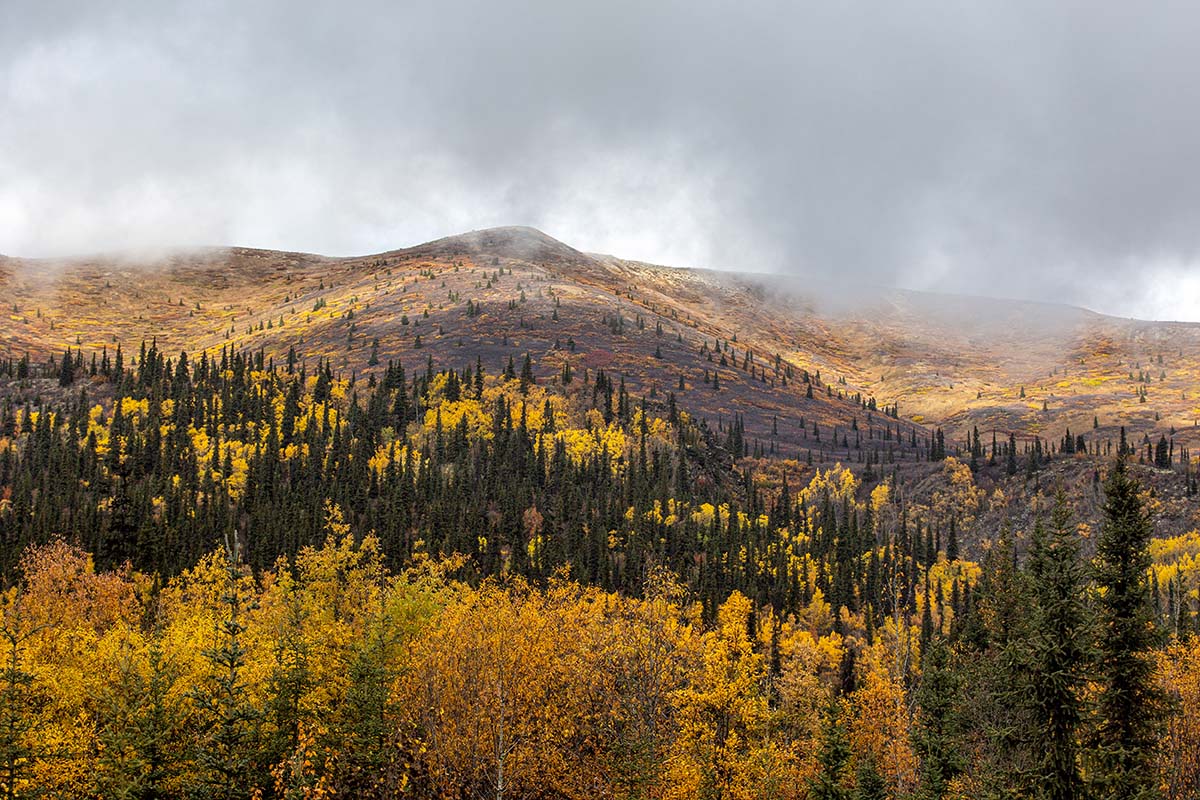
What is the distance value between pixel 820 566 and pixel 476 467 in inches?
2860

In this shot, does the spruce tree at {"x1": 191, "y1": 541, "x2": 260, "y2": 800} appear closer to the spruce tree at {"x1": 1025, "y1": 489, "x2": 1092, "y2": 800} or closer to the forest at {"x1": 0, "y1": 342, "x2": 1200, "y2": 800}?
the forest at {"x1": 0, "y1": 342, "x2": 1200, "y2": 800}

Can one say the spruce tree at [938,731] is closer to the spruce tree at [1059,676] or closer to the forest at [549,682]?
the forest at [549,682]

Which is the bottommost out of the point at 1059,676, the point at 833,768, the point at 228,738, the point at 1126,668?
the point at 833,768

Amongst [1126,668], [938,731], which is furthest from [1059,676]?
[938,731]

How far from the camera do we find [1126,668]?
35062 mm

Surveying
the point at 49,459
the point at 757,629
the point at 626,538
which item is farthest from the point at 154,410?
the point at 757,629

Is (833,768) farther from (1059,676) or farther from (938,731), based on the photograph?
(1059,676)

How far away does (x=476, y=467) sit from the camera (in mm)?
182625

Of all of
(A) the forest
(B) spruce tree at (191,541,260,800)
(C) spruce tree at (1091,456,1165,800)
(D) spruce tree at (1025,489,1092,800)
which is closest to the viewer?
(D) spruce tree at (1025,489,1092,800)

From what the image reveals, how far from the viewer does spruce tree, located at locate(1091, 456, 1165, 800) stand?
113 feet

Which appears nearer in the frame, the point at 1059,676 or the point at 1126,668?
the point at 1059,676

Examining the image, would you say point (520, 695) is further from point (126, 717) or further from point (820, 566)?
point (820, 566)

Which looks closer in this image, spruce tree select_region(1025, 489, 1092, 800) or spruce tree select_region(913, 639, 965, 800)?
spruce tree select_region(1025, 489, 1092, 800)

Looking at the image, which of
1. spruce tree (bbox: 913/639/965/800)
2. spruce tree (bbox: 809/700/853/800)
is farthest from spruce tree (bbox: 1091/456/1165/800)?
spruce tree (bbox: 809/700/853/800)
